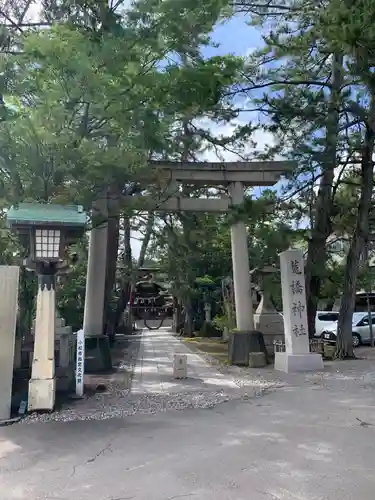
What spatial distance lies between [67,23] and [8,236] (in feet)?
14.7

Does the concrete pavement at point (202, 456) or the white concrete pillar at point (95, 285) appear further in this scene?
the white concrete pillar at point (95, 285)

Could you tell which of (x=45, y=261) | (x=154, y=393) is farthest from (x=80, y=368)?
(x=45, y=261)

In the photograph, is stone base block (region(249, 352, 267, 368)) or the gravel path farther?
stone base block (region(249, 352, 267, 368))

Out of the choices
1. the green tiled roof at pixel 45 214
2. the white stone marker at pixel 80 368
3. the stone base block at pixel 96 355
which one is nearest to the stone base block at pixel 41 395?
the white stone marker at pixel 80 368

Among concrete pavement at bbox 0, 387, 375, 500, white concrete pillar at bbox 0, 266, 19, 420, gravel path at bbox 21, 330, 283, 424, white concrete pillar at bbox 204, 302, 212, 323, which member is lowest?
concrete pavement at bbox 0, 387, 375, 500

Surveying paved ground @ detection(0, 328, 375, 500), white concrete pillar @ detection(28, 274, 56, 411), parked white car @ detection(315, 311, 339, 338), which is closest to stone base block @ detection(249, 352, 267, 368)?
paved ground @ detection(0, 328, 375, 500)

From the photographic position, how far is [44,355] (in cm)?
769

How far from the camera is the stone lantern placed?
24.7 feet

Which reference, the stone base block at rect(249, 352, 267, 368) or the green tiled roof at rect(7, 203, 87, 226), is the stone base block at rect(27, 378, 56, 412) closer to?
the green tiled roof at rect(7, 203, 87, 226)

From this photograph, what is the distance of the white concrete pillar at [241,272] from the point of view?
1337 cm

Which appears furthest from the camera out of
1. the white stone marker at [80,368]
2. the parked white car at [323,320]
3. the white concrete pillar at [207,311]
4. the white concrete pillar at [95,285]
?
the white concrete pillar at [207,311]

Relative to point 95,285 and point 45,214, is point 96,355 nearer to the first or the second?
point 95,285

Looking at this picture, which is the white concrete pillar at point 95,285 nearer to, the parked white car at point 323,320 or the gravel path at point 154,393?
the gravel path at point 154,393

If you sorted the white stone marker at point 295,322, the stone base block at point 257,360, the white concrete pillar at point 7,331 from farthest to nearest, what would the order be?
1. the stone base block at point 257,360
2. the white stone marker at point 295,322
3. the white concrete pillar at point 7,331
